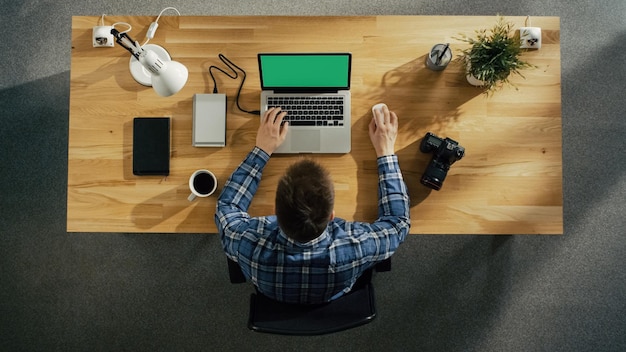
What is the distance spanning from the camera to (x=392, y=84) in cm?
158

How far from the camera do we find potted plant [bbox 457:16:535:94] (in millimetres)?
1399

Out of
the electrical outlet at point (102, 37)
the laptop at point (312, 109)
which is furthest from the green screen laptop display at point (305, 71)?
the electrical outlet at point (102, 37)

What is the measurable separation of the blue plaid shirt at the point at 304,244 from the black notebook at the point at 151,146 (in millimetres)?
265

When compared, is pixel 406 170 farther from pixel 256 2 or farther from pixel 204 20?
pixel 256 2

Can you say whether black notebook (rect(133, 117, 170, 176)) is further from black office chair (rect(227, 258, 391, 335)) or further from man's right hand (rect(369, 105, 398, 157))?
man's right hand (rect(369, 105, 398, 157))

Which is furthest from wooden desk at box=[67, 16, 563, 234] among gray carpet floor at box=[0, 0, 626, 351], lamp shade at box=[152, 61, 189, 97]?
gray carpet floor at box=[0, 0, 626, 351]

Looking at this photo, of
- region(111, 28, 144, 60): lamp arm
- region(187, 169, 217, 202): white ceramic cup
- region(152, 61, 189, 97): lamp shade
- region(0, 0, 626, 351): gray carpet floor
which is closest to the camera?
region(111, 28, 144, 60): lamp arm

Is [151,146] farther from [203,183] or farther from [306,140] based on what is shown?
[306,140]

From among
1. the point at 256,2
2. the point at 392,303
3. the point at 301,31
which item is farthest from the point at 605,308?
the point at 256,2

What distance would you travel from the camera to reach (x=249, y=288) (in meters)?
2.21

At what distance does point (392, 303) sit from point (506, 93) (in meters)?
1.20

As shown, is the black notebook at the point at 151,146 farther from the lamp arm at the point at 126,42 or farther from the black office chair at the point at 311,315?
the black office chair at the point at 311,315

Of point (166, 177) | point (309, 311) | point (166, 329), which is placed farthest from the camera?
point (166, 329)

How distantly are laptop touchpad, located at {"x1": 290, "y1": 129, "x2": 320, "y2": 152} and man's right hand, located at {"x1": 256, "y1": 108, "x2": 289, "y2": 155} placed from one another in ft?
0.13
